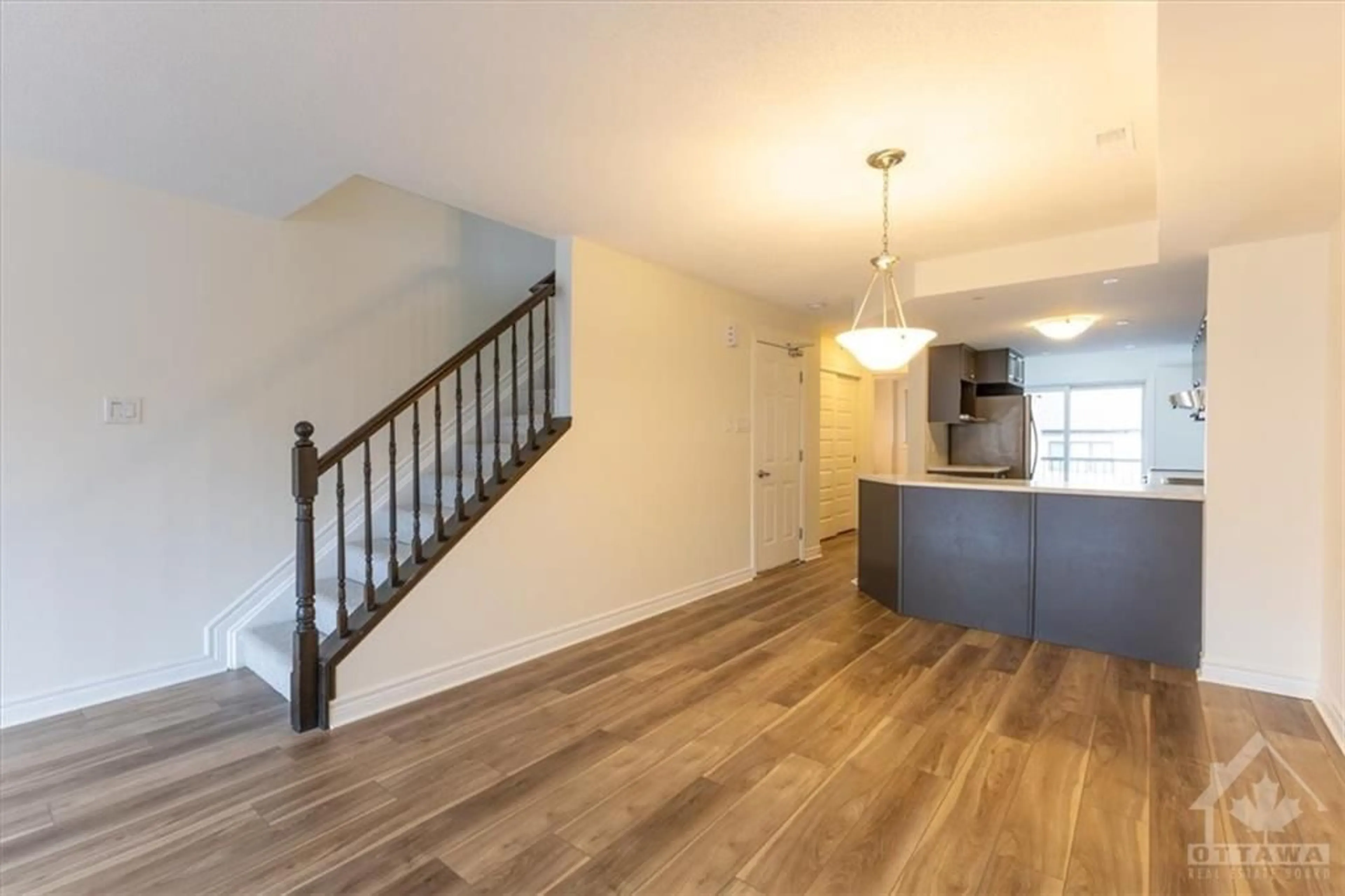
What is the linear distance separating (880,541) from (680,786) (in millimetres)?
2818

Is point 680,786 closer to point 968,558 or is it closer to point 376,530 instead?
point 376,530

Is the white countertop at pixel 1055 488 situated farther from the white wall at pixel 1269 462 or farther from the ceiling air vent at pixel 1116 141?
the ceiling air vent at pixel 1116 141

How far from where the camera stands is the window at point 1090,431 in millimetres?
7391

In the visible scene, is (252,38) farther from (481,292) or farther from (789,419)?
(789,419)

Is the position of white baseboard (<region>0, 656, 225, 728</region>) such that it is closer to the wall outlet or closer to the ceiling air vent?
the wall outlet

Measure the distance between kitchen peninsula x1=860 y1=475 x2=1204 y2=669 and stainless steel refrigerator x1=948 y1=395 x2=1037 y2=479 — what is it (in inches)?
106

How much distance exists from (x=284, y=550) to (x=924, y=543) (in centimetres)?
391

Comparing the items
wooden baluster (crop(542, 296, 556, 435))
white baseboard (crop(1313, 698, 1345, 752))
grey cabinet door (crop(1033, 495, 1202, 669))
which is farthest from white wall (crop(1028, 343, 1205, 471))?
wooden baluster (crop(542, 296, 556, 435))

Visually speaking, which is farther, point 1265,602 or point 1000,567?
point 1000,567

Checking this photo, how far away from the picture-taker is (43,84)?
6.64 ft

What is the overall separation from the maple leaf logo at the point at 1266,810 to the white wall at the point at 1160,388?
618 cm

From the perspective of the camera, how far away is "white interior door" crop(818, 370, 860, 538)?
673 centimetres

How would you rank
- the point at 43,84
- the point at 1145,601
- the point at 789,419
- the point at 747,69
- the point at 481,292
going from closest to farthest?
the point at 747,69
the point at 43,84
the point at 1145,601
the point at 481,292
the point at 789,419

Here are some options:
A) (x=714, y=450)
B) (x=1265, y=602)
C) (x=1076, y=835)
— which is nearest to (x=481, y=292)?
(x=714, y=450)
